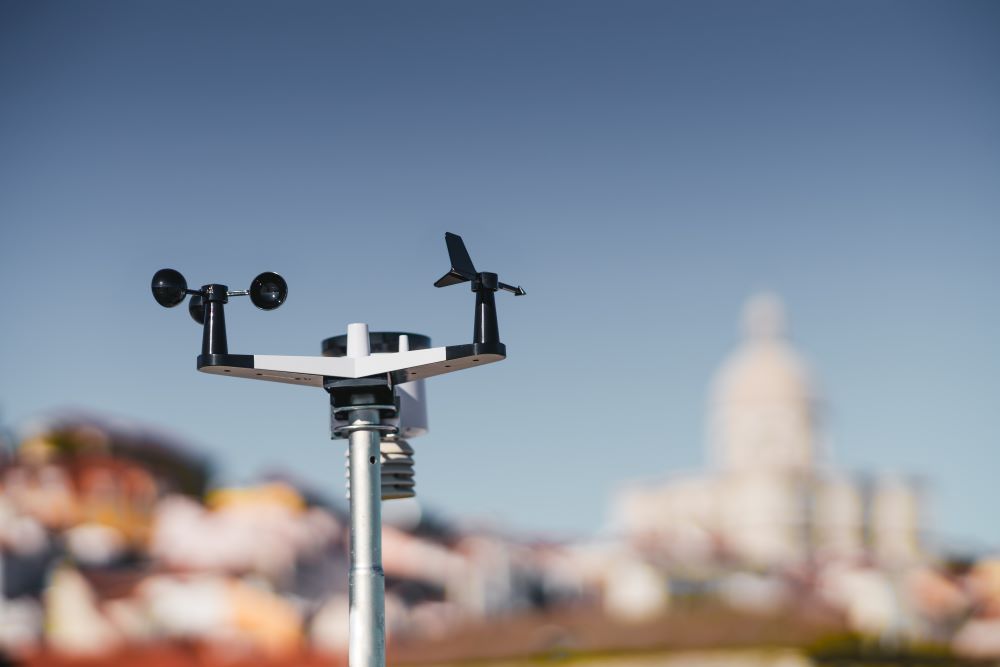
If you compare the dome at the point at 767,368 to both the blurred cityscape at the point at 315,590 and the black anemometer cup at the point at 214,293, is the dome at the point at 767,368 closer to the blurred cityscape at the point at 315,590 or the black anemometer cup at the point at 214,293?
the blurred cityscape at the point at 315,590

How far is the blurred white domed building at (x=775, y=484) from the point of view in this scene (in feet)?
303

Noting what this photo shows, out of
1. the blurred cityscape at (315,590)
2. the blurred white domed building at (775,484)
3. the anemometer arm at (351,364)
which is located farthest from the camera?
the blurred white domed building at (775,484)

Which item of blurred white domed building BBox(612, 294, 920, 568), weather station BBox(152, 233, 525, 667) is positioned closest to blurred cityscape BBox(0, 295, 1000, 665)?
weather station BBox(152, 233, 525, 667)

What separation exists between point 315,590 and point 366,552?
111ft

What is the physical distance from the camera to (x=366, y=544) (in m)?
4.12

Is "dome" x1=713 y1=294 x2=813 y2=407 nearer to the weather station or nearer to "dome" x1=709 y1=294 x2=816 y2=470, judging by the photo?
"dome" x1=709 y1=294 x2=816 y2=470

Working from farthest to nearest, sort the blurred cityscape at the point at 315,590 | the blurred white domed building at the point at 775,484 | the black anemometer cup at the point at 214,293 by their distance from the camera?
1. the blurred white domed building at the point at 775,484
2. the blurred cityscape at the point at 315,590
3. the black anemometer cup at the point at 214,293

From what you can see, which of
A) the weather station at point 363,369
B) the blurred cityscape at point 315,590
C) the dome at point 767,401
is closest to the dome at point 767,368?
the dome at point 767,401

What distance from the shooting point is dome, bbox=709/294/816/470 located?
95.7 meters

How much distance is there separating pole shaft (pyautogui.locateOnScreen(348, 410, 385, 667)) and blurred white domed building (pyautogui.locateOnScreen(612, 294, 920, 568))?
88.6 meters

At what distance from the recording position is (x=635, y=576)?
149ft

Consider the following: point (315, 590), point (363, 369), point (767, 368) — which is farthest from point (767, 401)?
point (363, 369)

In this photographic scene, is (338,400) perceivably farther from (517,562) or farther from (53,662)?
(517,562)

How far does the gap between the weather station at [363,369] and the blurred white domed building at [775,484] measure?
8859 cm
